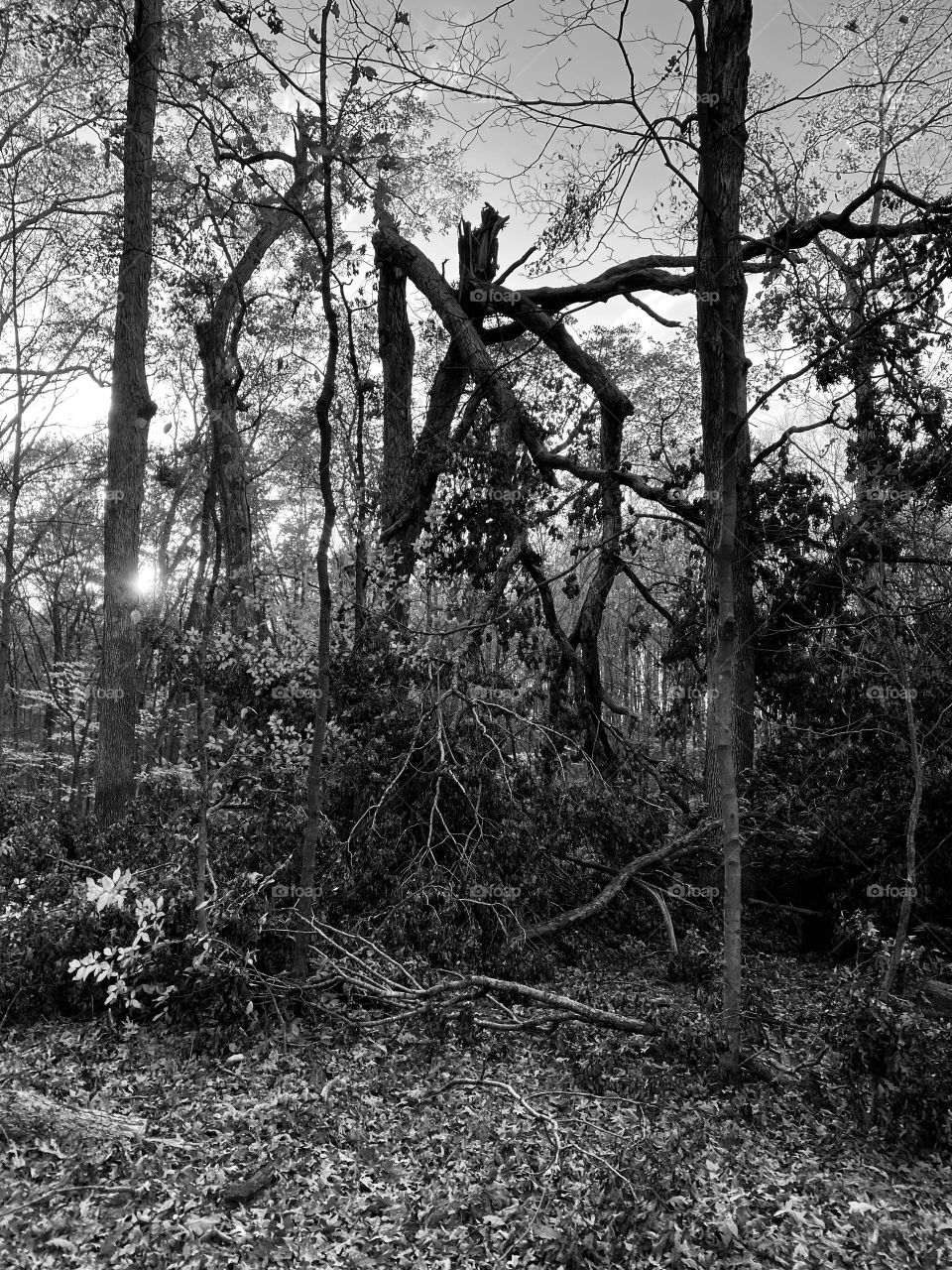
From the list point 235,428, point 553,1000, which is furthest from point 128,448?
point 553,1000

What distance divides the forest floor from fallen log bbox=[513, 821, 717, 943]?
123 centimetres

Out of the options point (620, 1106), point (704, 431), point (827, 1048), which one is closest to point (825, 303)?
point (704, 431)

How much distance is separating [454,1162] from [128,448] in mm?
7370

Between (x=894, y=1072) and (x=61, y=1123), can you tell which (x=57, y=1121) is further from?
(x=894, y=1072)

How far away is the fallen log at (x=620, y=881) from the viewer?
5.87 meters

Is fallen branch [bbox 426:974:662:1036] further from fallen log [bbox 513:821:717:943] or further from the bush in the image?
the bush

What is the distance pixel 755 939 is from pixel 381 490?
5.58 m

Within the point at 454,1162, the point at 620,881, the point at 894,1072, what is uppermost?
the point at 620,881

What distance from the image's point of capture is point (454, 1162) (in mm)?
3338

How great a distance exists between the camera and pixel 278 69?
429 cm

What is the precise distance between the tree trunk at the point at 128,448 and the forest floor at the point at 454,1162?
12.9 feet

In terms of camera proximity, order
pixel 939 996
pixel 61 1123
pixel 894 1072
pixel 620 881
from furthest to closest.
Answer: pixel 620 881, pixel 939 996, pixel 894 1072, pixel 61 1123

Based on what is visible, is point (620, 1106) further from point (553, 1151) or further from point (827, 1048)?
point (827, 1048)

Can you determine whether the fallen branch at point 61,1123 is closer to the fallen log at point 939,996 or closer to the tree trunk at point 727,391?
the tree trunk at point 727,391
